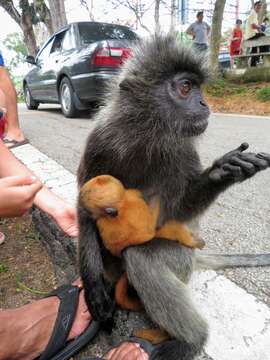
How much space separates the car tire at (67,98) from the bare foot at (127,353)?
621 centimetres

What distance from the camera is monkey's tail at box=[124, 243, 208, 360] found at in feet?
5.33

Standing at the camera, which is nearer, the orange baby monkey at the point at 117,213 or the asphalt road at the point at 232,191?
the orange baby monkey at the point at 117,213

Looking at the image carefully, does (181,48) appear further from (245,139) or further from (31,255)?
(245,139)

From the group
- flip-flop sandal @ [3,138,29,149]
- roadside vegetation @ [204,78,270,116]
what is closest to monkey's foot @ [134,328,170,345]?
flip-flop sandal @ [3,138,29,149]

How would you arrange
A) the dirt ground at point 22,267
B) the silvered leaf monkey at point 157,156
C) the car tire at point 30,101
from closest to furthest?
the silvered leaf monkey at point 157,156 → the dirt ground at point 22,267 → the car tire at point 30,101

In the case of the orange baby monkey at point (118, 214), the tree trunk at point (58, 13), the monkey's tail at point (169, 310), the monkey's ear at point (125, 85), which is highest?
the tree trunk at point (58, 13)

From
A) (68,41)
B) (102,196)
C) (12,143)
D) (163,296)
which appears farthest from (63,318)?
(68,41)

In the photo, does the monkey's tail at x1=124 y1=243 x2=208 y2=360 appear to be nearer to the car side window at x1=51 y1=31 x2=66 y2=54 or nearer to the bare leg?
the bare leg

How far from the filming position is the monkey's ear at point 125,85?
204cm

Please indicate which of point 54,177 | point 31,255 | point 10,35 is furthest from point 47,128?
point 10,35

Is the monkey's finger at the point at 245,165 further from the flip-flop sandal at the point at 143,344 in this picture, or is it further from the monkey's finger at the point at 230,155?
the flip-flop sandal at the point at 143,344

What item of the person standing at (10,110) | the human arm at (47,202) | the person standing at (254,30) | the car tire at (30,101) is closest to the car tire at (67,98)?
the car tire at (30,101)

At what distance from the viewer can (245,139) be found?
532 cm

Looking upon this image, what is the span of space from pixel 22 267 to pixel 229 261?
143 centimetres
